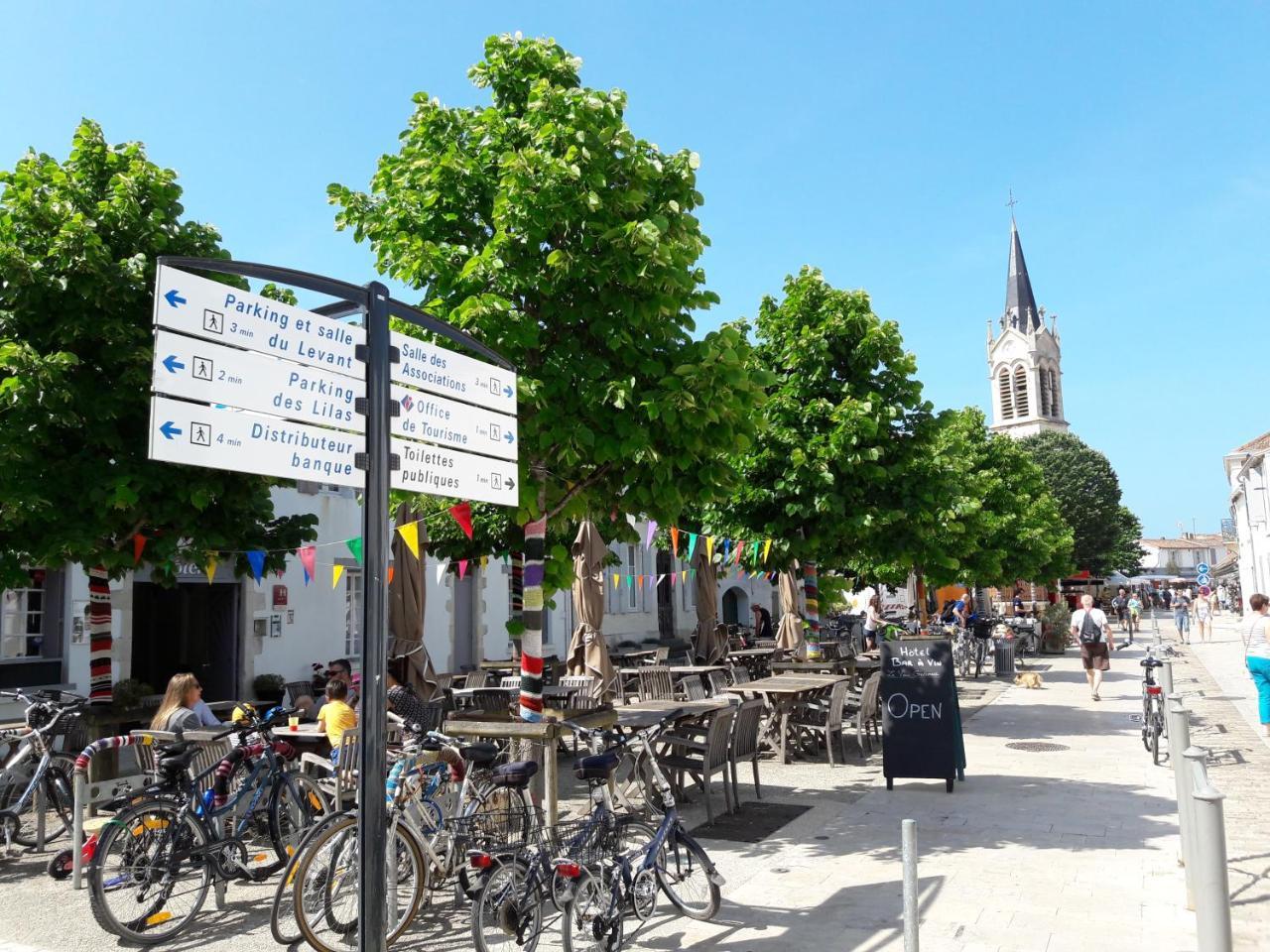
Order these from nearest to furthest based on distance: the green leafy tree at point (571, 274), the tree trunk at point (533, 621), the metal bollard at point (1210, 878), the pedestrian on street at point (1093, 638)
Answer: the metal bollard at point (1210, 878) → the green leafy tree at point (571, 274) → the tree trunk at point (533, 621) → the pedestrian on street at point (1093, 638)

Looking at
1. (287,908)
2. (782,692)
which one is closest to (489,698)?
(782,692)

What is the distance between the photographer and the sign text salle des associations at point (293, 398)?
356 centimetres

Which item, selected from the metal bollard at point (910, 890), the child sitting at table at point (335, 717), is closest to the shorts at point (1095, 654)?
the child sitting at table at point (335, 717)

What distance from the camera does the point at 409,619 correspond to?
13.2 meters

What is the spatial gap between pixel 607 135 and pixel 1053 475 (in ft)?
194

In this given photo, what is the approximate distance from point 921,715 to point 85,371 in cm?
822

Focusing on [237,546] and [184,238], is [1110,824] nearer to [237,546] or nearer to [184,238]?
[237,546]

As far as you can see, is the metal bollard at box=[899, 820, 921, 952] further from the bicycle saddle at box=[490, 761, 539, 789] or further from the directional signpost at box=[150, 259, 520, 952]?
the bicycle saddle at box=[490, 761, 539, 789]

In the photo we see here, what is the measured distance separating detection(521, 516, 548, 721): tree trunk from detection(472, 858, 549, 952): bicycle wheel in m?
2.57

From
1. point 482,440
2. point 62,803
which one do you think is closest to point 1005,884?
point 482,440

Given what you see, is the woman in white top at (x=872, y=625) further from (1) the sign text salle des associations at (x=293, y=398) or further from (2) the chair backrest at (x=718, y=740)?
(1) the sign text salle des associations at (x=293, y=398)

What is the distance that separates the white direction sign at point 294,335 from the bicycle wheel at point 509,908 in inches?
92.6

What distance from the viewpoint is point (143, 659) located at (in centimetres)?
1556

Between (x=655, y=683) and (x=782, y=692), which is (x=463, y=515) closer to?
(x=782, y=692)
